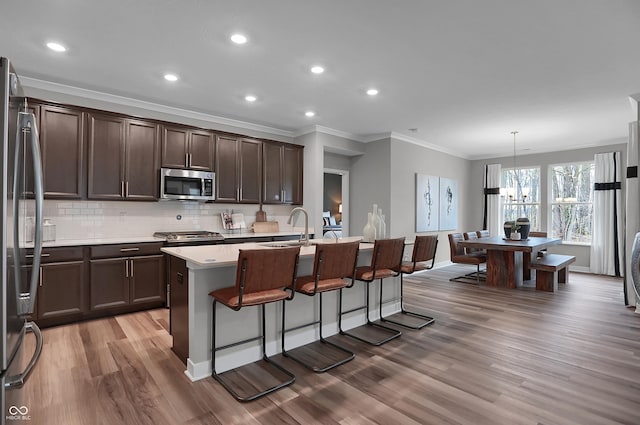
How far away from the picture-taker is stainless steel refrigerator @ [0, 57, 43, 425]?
103 centimetres

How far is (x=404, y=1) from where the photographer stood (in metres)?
2.33

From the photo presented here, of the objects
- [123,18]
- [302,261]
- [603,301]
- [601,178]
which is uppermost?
[123,18]

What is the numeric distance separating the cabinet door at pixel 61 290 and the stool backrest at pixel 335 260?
108 inches

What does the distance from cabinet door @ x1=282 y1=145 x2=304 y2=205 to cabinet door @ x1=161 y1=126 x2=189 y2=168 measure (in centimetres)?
167

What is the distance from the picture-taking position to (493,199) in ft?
27.1

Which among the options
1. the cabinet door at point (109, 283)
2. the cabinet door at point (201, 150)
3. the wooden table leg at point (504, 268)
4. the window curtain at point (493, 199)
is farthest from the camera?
the window curtain at point (493, 199)

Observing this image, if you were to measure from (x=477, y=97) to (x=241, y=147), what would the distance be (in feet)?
11.2

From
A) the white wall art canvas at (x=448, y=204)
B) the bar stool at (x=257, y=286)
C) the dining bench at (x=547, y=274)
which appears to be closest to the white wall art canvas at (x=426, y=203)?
the white wall art canvas at (x=448, y=204)

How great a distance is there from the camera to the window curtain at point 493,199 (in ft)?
26.9

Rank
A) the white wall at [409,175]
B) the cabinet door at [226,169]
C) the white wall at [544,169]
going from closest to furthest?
the cabinet door at [226,169] < the white wall at [409,175] < the white wall at [544,169]

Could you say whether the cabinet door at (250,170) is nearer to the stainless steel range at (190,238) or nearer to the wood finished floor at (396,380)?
the stainless steel range at (190,238)

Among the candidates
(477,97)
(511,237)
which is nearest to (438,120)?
(477,97)

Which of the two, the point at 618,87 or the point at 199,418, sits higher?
the point at 618,87

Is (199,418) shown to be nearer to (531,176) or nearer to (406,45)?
(406,45)
